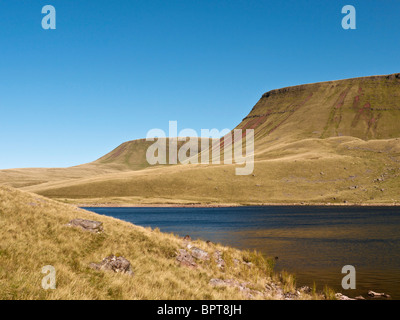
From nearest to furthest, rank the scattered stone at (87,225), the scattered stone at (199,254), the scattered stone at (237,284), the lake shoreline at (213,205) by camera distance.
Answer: the scattered stone at (237,284), the scattered stone at (87,225), the scattered stone at (199,254), the lake shoreline at (213,205)

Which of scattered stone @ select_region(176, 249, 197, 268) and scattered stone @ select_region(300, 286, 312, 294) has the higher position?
scattered stone @ select_region(176, 249, 197, 268)

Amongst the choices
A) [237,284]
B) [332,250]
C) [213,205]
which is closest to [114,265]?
[237,284]

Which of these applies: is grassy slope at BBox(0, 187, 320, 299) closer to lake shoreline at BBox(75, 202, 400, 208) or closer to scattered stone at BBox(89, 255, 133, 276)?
scattered stone at BBox(89, 255, 133, 276)

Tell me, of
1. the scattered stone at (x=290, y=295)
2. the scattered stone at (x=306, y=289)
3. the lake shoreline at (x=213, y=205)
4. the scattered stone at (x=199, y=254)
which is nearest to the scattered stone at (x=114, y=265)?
the scattered stone at (x=199, y=254)

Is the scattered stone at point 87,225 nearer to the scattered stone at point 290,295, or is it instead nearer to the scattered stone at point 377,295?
the scattered stone at point 290,295

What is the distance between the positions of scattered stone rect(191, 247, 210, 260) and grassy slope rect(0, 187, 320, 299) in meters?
0.92

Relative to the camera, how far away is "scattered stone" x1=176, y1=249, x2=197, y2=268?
73.3 feet

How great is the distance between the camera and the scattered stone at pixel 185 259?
22.3 meters

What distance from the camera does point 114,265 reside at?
17.7 metres

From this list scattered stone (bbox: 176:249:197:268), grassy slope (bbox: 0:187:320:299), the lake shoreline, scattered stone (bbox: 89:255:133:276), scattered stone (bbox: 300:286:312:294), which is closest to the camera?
grassy slope (bbox: 0:187:320:299)

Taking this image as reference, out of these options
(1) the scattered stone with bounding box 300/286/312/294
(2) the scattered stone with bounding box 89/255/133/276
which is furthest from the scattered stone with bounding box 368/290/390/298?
(2) the scattered stone with bounding box 89/255/133/276

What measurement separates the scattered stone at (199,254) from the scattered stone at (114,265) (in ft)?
23.9

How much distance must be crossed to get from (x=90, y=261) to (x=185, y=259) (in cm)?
715

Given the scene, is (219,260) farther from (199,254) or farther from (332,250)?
(332,250)
